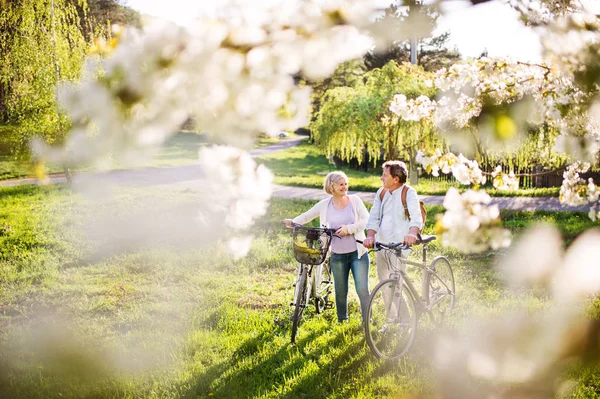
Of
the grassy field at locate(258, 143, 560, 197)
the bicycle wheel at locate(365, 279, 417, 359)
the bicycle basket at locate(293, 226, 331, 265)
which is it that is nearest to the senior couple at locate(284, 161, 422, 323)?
the bicycle basket at locate(293, 226, 331, 265)

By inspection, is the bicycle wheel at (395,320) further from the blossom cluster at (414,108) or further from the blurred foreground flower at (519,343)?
the blossom cluster at (414,108)

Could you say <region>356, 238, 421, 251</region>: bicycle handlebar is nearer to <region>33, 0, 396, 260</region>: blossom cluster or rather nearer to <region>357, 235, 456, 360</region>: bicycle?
<region>357, 235, 456, 360</region>: bicycle

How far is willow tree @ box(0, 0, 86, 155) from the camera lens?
11.7 meters

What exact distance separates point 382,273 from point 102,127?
4440 millimetres

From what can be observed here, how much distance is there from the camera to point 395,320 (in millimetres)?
4336

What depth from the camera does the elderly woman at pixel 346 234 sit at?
475 cm

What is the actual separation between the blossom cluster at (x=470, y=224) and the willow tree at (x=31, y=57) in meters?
11.5

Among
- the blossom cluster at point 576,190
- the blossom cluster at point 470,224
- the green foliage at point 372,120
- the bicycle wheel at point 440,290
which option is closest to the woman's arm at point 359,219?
the bicycle wheel at point 440,290

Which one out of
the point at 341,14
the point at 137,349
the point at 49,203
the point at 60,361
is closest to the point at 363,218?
the point at 137,349

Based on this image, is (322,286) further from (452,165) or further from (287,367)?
(452,165)

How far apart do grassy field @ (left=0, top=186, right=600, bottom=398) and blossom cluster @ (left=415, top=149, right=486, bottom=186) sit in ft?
3.81

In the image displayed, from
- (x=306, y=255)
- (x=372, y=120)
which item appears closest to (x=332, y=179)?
(x=306, y=255)

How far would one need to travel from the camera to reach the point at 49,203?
12516 millimetres

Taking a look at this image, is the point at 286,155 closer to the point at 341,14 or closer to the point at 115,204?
the point at 115,204
